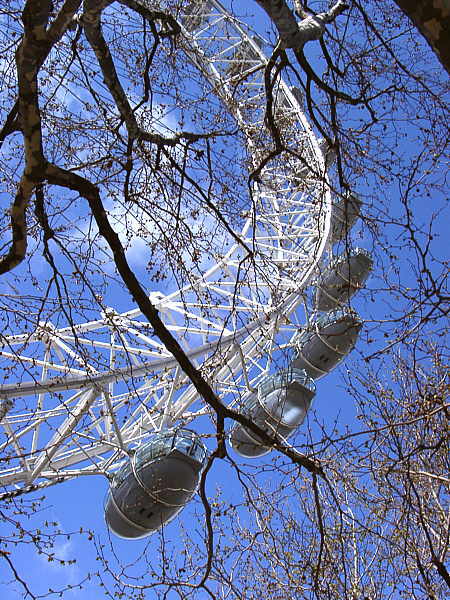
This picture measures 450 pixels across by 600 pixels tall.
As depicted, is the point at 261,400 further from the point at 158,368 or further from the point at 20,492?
the point at 20,492

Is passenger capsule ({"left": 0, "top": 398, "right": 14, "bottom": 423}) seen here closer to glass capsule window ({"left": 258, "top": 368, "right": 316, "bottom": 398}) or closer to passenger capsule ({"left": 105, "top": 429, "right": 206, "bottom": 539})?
passenger capsule ({"left": 105, "top": 429, "right": 206, "bottom": 539})

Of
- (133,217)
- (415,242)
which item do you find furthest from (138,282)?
(415,242)

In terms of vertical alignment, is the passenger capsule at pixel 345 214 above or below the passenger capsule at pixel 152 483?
below

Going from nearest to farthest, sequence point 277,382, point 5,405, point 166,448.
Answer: point 5,405 → point 166,448 → point 277,382

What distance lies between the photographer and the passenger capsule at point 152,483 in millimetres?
9164

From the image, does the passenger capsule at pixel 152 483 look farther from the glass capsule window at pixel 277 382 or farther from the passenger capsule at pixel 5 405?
the glass capsule window at pixel 277 382

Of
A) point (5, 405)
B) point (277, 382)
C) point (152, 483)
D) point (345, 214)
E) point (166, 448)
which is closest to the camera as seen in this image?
point (345, 214)

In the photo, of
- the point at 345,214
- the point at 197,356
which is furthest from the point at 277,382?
the point at 345,214

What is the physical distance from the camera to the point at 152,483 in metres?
9.45

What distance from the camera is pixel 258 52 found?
19.4 meters

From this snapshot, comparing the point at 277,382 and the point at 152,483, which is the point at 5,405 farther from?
the point at 277,382

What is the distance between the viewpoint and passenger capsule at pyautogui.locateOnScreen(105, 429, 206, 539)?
9.16 meters

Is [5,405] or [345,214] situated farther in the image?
Answer: [5,405]

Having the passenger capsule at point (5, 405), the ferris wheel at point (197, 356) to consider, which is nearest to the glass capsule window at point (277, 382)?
the ferris wheel at point (197, 356)
